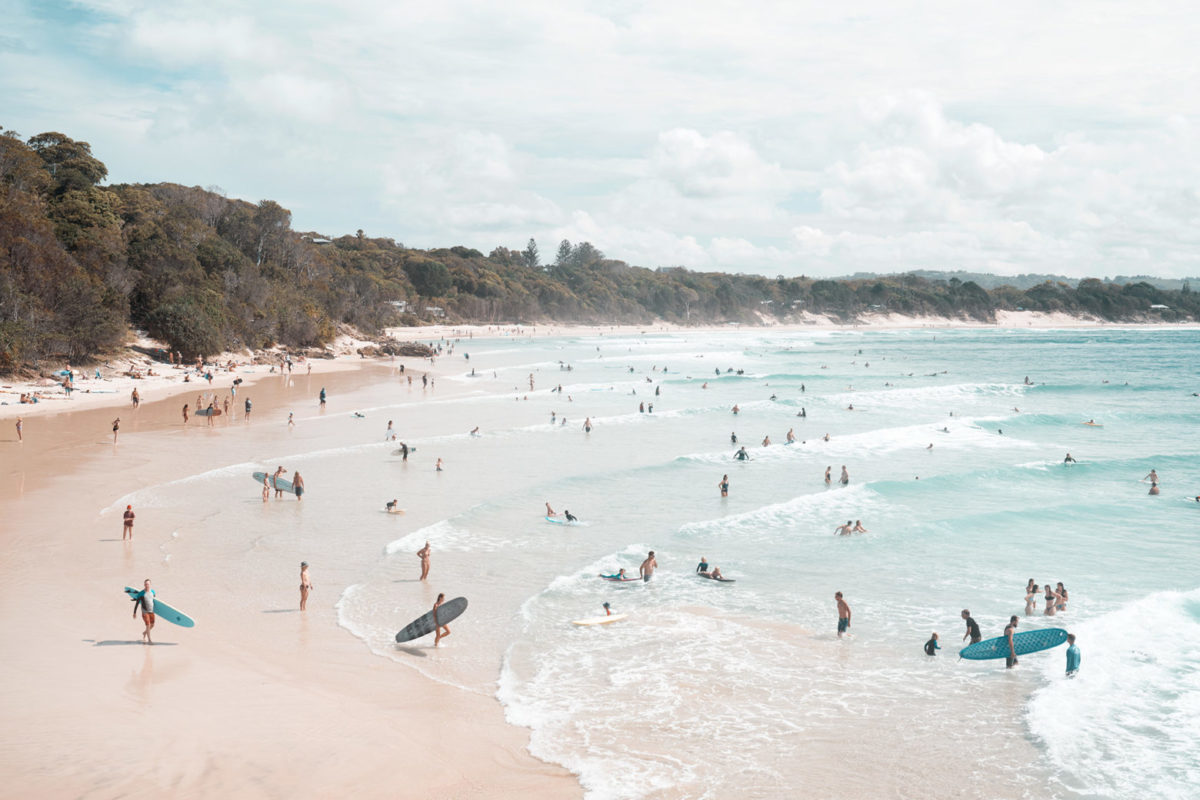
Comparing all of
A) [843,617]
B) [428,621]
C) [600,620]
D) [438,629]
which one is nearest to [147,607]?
[428,621]

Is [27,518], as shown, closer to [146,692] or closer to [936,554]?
[146,692]

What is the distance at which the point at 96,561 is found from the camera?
14969 mm

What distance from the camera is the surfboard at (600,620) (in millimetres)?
13508

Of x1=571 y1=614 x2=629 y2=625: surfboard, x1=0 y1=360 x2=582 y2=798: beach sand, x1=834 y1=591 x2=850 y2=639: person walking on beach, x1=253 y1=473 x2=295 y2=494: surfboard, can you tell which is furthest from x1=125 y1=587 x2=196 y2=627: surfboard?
x1=834 y1=591 x2=850 y2=639: person walking on beach

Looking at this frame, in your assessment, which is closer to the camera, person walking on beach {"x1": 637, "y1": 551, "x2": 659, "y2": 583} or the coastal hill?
person walking on beach {"x1": 637, "y1": 551, "x2": 659, "y2": 583}

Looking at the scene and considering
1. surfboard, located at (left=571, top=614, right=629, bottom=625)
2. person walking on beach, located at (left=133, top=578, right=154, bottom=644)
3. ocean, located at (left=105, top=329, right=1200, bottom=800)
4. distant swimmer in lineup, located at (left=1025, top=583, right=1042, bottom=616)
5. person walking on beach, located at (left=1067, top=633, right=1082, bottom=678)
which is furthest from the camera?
distant swimmer in lineup, located at (left=1025, top=583, right=1042, bottom=616)

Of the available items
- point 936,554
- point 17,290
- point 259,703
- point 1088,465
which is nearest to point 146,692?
point 259,703

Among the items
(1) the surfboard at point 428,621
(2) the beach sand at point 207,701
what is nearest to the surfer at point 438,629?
(1) the surfboard at point 428,621

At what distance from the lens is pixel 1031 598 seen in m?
14.4

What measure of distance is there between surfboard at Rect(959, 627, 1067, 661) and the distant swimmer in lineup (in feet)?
6.24

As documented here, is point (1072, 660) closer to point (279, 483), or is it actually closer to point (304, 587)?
point (304, 587)

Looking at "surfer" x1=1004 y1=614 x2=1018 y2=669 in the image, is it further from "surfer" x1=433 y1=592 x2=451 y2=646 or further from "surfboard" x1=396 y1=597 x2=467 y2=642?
"surfer" x1=433 y1=592 x2=451 y2=646

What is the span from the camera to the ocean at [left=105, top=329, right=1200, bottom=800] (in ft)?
31.3

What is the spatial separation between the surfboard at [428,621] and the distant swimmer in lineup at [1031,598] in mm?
9999
